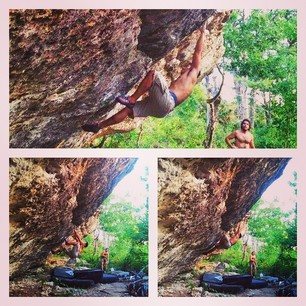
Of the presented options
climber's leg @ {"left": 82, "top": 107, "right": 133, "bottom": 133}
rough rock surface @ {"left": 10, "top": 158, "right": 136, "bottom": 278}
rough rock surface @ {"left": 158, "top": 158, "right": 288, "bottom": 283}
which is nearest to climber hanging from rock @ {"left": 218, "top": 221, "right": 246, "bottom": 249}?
rough rock surface @ {"left": 158, "top": 158, "right": 288, "bottom": 283}

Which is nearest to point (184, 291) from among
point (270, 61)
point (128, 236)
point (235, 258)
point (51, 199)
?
point (235, 258)

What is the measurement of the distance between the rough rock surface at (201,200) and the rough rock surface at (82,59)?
1.44 ft

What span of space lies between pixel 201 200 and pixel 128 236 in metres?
0.47

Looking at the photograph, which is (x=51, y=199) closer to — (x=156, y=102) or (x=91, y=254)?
(x=91, y=254)

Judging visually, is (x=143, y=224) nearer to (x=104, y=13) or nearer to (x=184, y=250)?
(x=184, y=250)

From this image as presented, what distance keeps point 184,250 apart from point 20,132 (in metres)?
1.16

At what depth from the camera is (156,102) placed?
3.62 m

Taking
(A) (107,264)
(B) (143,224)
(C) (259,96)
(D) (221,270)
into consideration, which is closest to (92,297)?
(A) (107,264)

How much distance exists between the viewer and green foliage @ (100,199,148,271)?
361 cm

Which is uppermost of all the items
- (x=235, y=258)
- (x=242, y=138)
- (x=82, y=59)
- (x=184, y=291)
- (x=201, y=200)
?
(x=82, y=59)

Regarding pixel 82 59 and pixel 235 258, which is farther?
pixel 235 258

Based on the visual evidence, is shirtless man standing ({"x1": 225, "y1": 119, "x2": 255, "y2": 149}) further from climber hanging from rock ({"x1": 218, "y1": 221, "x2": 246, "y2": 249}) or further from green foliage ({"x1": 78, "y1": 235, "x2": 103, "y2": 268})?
green foliage ({"x1": 78, "y1": 235, "x2": 103, "y2": 268})

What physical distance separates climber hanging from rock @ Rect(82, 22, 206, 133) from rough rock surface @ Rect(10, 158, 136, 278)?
250 millimetres

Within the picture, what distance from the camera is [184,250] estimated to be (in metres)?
3.64
